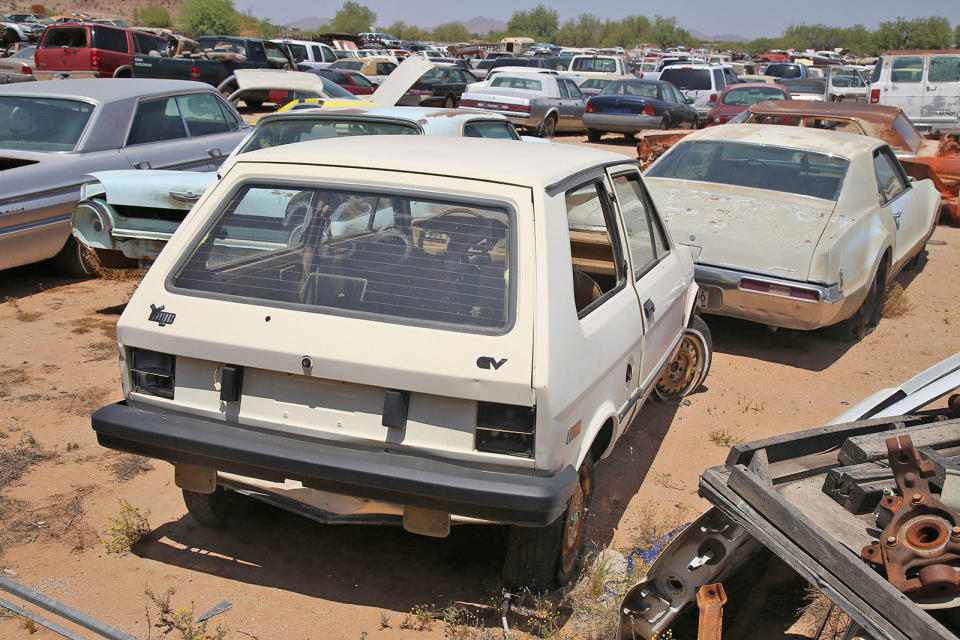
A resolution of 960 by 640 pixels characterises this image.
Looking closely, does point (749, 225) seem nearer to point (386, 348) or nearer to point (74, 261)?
point (386, 348)

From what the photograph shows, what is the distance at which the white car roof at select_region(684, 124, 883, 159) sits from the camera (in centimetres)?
680

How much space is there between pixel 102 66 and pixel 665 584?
1946 centimetres

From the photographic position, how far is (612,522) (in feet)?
13.0

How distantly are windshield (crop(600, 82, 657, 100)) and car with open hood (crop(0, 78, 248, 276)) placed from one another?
1250 centimetres

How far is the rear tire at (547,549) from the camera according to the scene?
310 centimetres

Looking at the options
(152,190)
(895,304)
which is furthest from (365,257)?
(895,304)

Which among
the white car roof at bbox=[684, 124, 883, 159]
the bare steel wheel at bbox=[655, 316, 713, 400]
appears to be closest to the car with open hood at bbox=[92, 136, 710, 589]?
the bare steel wheel at bbox=[655, 316, 713, 400]

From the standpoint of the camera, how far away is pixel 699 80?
73.4 feet

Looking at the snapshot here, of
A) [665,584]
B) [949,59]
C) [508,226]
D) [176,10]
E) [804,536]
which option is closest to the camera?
[804,536]

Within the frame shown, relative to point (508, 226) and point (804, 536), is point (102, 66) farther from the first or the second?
point (804, 536)

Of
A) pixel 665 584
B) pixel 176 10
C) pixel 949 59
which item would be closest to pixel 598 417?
pixel 665 584

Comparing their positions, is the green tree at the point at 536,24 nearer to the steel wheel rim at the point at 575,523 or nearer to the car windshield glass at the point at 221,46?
the car windshield glass at the point at 221,46

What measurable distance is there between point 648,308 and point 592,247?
588 mm

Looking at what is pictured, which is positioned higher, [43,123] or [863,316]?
[43,123]
